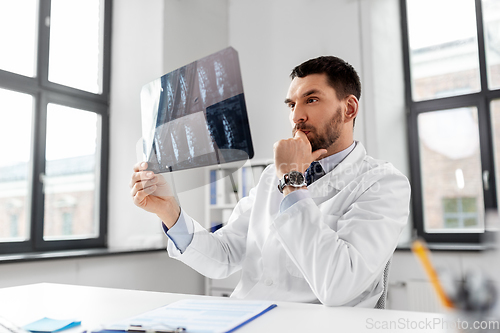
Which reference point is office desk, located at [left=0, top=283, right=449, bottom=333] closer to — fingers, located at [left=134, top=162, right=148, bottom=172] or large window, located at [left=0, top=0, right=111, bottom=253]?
fingers, located at [left=134, top=162, right=148, bottom=172]

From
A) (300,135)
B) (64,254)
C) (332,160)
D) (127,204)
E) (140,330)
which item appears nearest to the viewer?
(140,330)

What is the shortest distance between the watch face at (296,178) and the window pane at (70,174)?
1.45 m

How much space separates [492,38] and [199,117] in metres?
2.82

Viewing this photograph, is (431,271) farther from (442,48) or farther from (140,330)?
(442,48)

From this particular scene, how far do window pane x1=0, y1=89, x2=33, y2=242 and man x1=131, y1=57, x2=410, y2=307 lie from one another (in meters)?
1.60

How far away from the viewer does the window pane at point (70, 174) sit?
7.77 ft

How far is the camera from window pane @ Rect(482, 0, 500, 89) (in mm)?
2889

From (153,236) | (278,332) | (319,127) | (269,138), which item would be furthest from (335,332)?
(269,138)

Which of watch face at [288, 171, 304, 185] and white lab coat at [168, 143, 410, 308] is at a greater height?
watch face at [288, 171, 304, 185]

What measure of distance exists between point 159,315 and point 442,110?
279 centimetres

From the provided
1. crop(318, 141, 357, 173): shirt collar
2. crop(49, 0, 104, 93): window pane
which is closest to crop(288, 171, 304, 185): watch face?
crop(318, 141, 357, 173): shirt collar

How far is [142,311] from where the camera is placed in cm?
93

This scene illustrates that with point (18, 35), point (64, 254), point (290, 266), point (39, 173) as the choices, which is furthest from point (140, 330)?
point (18, 35)

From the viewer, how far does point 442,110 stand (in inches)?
120
